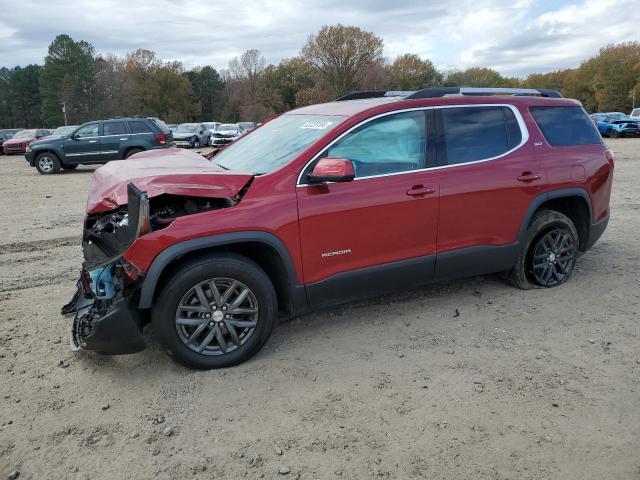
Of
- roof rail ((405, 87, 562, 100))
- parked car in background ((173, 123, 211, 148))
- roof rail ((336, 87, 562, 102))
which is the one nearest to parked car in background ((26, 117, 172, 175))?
parked car in background ((173, 123, 211, 148))

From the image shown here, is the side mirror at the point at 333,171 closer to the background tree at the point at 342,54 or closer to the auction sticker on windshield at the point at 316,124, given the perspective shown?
the auction sticker on windshield at the point at 316,124

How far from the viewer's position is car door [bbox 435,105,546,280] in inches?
172

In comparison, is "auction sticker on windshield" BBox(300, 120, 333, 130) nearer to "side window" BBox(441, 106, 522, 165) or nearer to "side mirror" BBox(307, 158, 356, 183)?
"side mirror" BBox(307, 158, 356, 183)

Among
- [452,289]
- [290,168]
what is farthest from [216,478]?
[452,289]

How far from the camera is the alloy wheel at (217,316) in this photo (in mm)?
3572

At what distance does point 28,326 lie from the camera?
4.44 meters

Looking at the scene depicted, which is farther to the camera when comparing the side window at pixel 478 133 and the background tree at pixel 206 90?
the background tree at pixel 206 90

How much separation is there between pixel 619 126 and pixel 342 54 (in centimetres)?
4023

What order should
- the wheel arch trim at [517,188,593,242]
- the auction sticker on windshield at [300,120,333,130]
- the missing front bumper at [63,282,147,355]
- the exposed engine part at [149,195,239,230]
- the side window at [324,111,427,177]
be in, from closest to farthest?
the missing front bumper at [63,282,147,355]
the exposed engine part at [149,195,239,230]
the side window at [324,111,427,177]
the auction sticker on windshield at [300,120,333,130]
the wheel arch trim at [517,188,593,242]

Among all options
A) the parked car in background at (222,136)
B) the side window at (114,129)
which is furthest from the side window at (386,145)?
the parked car in background at (222,136)

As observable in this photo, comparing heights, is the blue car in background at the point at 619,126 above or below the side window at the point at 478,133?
below

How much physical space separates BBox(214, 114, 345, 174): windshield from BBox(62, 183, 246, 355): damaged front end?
54 centimetres

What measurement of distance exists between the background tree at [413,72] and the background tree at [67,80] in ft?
129

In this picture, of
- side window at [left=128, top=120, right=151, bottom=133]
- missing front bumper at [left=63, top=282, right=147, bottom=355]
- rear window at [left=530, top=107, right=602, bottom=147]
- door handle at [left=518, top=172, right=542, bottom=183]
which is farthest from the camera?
side window at [left=128, top=120, right=151, bottom=133]
